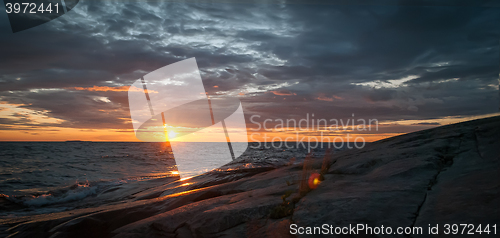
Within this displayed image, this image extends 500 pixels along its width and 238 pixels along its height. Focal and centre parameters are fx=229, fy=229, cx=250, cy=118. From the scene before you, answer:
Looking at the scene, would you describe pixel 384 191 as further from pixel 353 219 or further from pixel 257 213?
pixel 257 213

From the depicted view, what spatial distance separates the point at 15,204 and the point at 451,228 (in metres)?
14.6

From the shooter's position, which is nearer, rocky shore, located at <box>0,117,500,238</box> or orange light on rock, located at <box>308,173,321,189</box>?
rocky shore, located at <box>0,117,500,238</box>

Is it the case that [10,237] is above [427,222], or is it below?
below

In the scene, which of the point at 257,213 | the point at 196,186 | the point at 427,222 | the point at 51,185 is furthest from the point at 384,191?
the point at 51,185

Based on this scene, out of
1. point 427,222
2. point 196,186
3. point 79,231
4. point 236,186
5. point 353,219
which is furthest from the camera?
point 196,186

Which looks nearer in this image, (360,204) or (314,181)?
(360,204)

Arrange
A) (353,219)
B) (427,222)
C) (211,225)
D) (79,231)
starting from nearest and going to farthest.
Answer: (427,222)
(353,219)
(211,225)
(79,231)

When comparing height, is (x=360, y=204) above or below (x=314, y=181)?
above

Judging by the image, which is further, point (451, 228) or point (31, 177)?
point (31, 177)

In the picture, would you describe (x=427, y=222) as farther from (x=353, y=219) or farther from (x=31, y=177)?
(x=31, y=177)

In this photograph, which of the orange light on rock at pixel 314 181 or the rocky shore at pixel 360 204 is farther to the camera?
the orange light on rock at pixel 314 181

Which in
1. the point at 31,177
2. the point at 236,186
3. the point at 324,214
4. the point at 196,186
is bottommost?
the point at 31,177

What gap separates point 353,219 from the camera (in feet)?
9.72

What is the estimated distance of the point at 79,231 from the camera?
15.5 ft
